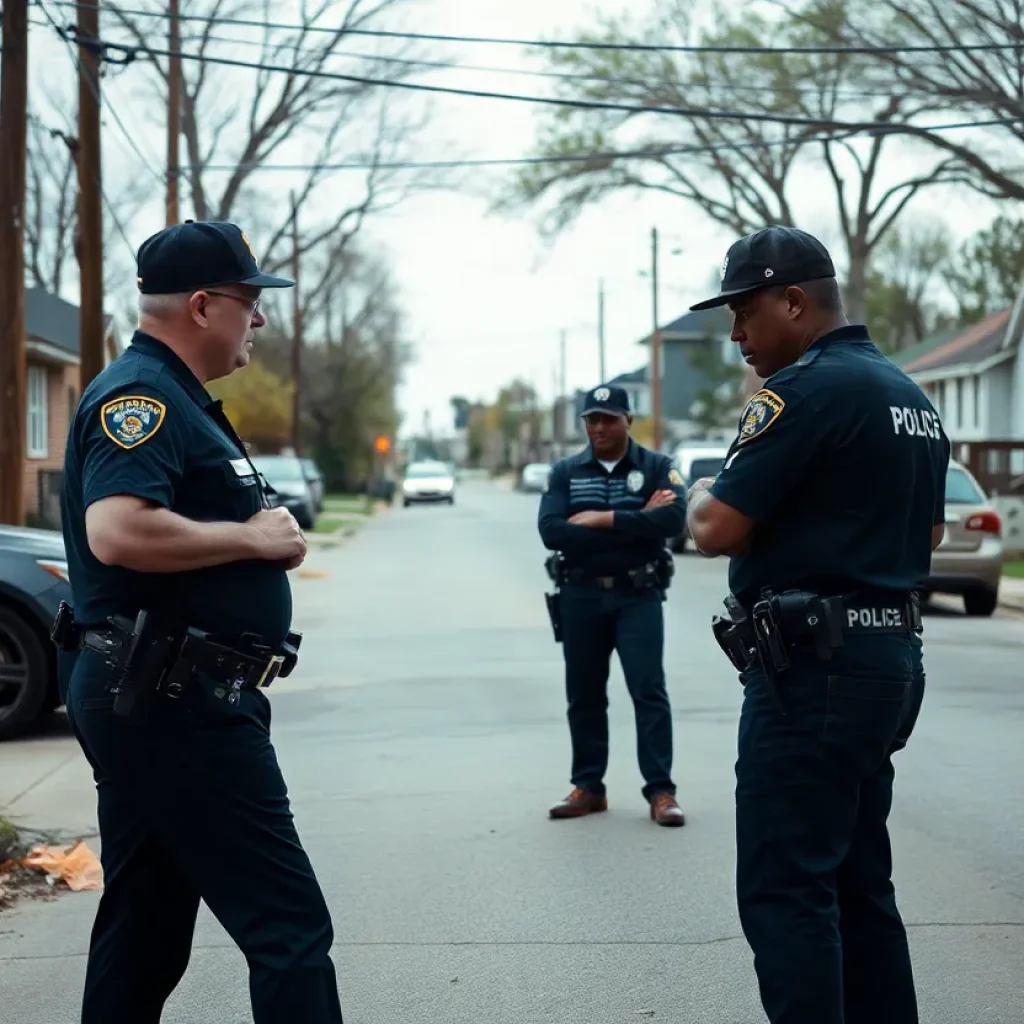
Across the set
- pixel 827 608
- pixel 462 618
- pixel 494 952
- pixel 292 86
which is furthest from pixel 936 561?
pixel 292 86

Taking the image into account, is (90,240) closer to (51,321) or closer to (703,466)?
(703,466)

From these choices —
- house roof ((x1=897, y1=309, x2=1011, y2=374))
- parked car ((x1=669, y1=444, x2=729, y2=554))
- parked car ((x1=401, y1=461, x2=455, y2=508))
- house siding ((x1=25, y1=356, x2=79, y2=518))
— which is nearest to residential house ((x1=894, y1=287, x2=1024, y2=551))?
house roof ((x1=897, y1=309, x2=1011, y2=374))

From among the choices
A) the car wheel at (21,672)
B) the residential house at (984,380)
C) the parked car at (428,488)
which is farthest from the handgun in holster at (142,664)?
the parked car at (428,488)

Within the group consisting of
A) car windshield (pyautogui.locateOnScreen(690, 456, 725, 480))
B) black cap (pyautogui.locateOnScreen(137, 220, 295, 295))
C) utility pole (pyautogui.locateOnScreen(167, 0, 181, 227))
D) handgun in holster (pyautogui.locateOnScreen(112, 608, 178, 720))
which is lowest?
handgun in holster (pyautogui.locateOnScreen(112, 608, 178, 720))

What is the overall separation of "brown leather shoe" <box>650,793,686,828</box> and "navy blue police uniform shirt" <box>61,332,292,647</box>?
3749mm

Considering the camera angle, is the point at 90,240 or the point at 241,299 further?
the point at 90,240

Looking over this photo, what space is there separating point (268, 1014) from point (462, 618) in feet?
45.4

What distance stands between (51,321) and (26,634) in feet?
84.4

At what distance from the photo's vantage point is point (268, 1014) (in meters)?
3.47

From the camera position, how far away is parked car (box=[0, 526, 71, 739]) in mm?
9352

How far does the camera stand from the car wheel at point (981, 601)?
17734 mm

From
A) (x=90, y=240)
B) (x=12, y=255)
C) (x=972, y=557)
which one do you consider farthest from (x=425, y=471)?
(x=12, y=255)

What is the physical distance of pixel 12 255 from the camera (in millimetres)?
13695

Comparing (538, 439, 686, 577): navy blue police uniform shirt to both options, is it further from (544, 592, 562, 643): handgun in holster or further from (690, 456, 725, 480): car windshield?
(690, 456, 725, 480): car windshield
